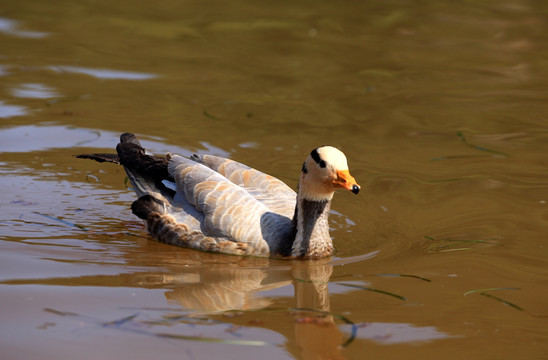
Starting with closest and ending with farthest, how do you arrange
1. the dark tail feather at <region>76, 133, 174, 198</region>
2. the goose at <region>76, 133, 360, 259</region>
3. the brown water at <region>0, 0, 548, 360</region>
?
the brown water at <region>0, 0, 548, 360</region> < the goose at <region>76, 133, 360, 259</region> < the dark tail feather at <region>76, 133, 174, 198</region>

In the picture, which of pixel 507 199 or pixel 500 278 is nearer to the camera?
pixel 500 278

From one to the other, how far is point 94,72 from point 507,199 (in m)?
6.87

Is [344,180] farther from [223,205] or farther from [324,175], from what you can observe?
[223,205]

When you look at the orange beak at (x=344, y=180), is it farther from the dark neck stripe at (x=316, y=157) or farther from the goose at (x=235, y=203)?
Answer: the dark neck stripe at (x=316, y=157)

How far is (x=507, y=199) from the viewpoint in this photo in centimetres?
892

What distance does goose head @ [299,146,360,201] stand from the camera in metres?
7.43

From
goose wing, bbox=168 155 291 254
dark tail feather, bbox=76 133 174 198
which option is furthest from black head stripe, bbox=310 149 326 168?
dark tail feather, bbox=76 133 174 198

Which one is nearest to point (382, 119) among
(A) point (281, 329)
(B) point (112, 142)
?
(B) point (112, 142)

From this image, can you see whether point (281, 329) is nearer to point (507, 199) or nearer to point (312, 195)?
point (312, 195)

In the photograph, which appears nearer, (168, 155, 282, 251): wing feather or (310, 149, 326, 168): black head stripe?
(310, 149, 326, 168): black head stripe

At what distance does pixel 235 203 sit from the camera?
25.8 ft

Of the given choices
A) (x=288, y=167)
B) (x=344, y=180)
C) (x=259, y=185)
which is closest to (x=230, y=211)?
(x=259, y=185)

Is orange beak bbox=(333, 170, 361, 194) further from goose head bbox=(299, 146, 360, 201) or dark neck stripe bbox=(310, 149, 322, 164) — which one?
dark neck stripe bbox=(310, 149, 322, 164)

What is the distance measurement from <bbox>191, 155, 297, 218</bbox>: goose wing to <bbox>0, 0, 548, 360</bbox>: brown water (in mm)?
578
